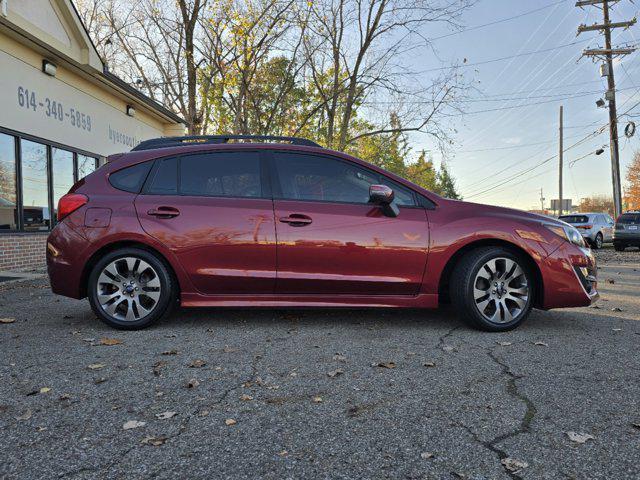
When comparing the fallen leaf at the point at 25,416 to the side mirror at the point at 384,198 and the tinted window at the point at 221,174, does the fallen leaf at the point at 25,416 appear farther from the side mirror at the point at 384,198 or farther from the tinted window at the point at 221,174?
the side mirror at the point at 384,198

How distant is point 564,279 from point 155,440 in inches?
144

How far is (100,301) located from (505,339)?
141 inches

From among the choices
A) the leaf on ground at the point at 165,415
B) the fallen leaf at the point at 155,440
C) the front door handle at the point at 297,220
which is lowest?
the fallen leaf at the point at 155,440

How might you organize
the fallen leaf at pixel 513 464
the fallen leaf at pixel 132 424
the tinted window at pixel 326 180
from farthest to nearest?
1. the tinted window at pixel 326 180
2. the fallen leaf at pixel 132 424
3. the fallen leaf at pixel 513 464

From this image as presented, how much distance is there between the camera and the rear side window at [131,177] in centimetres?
448

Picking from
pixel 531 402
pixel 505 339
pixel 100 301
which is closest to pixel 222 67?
pixel 100 301

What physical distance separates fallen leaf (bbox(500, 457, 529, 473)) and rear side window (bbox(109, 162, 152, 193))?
372 cm

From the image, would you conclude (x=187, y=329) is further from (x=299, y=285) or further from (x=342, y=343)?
(x=342, y=343)

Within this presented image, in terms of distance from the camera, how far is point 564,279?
4.32m

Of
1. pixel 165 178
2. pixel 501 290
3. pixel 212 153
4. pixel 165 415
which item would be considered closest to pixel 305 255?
pixel 212 153

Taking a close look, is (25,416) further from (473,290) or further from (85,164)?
(85,164)

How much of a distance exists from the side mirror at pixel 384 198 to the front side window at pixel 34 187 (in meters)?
8.68

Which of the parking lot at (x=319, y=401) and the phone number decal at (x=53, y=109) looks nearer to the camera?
the parking lot at (x=319, y=401)

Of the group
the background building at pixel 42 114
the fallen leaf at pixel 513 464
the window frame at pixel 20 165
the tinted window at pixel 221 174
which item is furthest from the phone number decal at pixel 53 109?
the fallen leaf at pixel 513 464
